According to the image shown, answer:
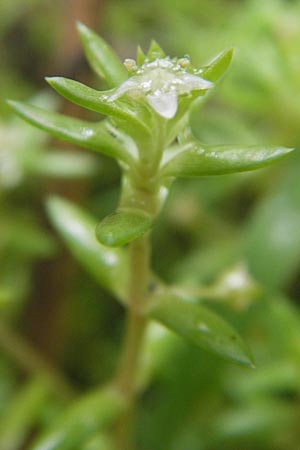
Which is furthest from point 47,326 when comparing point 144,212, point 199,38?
point 199,38

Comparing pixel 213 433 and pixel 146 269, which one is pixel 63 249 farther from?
pixel 146 269

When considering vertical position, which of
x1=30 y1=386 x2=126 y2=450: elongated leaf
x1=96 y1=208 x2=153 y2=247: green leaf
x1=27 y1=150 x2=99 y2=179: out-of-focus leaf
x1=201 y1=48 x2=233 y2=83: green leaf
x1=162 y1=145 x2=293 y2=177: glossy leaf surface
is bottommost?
x1=30 y1=386 x2=126 y2=450: elongated leaf

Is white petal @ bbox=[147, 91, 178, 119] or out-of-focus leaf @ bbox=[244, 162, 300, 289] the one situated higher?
white petal @ bbox=[147, 91, 178, 119]

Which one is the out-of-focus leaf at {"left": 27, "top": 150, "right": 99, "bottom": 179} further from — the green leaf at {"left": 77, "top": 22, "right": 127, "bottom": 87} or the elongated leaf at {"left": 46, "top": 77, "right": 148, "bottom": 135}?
the elongated leaf at {"left": 46, "top": 77, "right": 148, "bottom": 135}

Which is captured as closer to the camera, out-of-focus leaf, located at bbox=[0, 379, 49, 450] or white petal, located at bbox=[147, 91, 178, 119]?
white petal, located at bbox=[147, 91, 178, 119]

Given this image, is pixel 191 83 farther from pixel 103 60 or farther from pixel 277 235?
pixel 277 235

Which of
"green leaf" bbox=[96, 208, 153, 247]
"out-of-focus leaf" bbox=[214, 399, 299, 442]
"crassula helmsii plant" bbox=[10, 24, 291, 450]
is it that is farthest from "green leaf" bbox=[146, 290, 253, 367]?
"out-of-focus leaf" bbox=[214, 399, 299, 442]
